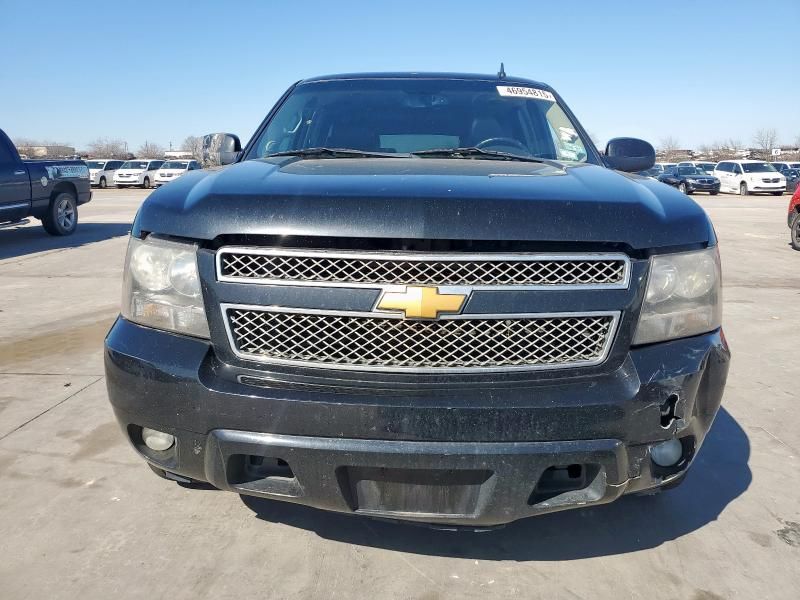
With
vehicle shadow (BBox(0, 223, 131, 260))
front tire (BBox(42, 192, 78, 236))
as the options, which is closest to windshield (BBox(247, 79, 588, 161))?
vehicle shadow (BBox(0, 223, 131, 260))

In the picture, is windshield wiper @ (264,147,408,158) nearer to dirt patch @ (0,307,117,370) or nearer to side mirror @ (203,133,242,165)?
side mirror @ (203,133,242,165)

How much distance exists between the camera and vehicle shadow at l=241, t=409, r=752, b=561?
2371 mm

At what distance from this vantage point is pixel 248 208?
196 centimetres

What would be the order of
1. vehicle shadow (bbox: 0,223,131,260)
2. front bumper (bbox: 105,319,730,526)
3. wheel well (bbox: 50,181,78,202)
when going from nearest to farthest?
front bumper (bbox: 105,319,730,526) < vehicle shadow (bbox: 0,223,131,260) < wheel well (bbox: 50,181,78,202)

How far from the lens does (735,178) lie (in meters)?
33.0

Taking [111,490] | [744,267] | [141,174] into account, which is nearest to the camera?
[111,490]

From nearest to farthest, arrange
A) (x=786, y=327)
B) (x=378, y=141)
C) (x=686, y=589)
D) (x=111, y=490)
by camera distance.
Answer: (x=686, y=589), (x=111, y=490), (x=378, y=141), (x=786, y=327)

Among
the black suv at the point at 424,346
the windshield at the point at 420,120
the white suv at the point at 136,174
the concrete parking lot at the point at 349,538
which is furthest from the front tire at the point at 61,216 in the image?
the white suv at the point at 136,174

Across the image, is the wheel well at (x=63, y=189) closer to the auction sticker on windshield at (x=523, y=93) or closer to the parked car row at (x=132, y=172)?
the auction sticker on windshield at (x=523, y=93)

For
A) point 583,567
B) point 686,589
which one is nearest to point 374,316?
point 583,567

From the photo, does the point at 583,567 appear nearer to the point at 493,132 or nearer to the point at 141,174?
the point at 493,132

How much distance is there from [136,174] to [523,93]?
115 ft

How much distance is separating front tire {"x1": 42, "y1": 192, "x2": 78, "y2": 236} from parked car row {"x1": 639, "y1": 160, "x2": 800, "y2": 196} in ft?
86.3

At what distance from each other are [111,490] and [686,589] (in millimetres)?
2234
